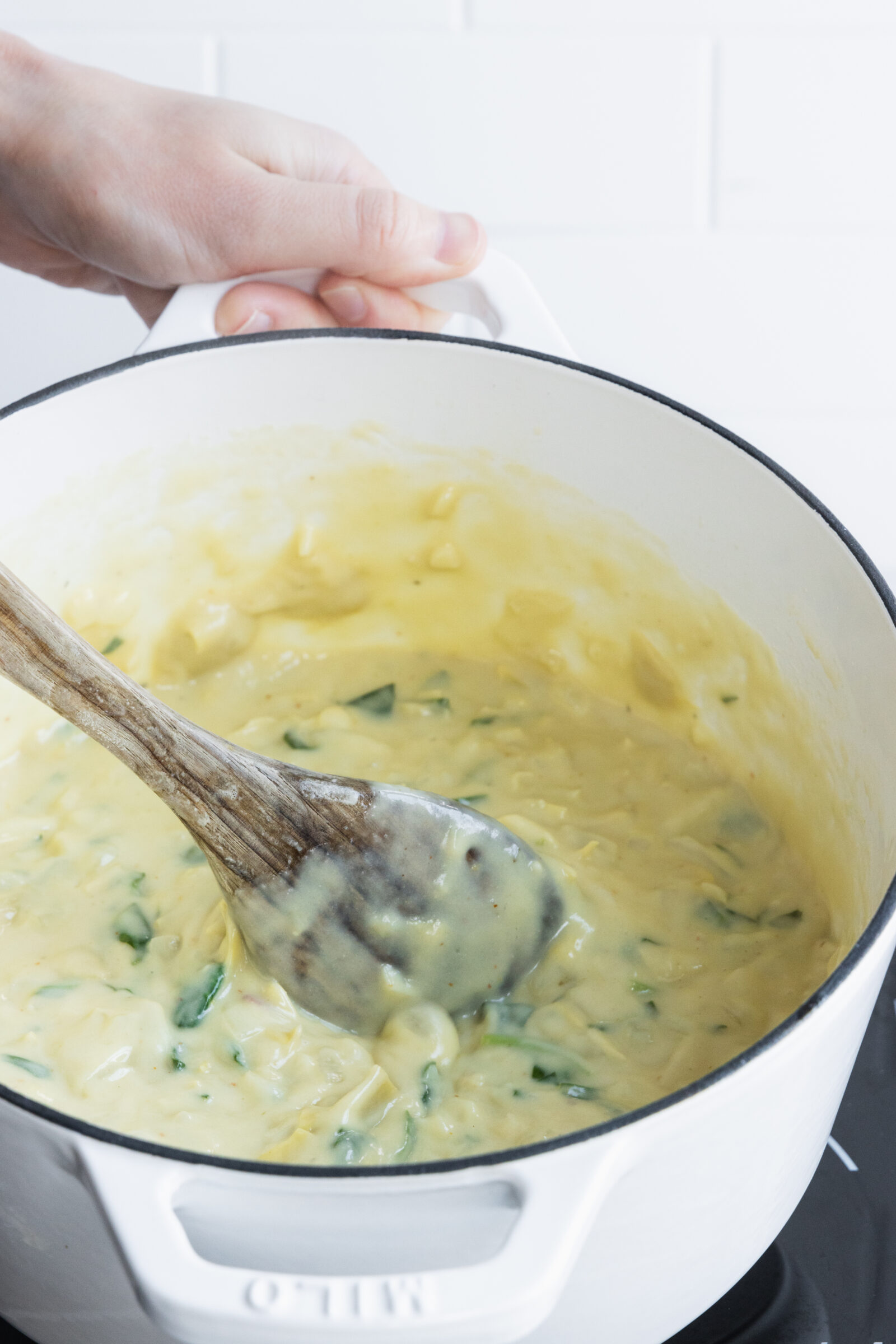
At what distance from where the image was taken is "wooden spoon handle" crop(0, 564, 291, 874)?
80 centimetres

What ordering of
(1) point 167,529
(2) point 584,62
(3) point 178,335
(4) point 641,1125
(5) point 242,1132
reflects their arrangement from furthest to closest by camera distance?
(2) point 584,62, (1) point 167,529, (3) point 178,335, (5) point 242,1132, (4) point 641,1125

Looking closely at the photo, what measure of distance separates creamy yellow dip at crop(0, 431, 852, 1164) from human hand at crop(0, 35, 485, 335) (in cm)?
13

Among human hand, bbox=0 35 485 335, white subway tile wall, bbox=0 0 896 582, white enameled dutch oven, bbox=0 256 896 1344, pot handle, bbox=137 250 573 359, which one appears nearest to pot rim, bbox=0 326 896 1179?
white enameled dutch oven, bbox=0 256 896 1344

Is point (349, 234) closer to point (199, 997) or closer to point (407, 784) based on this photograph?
point (407, 784)

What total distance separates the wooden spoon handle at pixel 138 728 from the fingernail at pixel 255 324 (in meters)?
0.38

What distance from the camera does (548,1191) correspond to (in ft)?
1.78

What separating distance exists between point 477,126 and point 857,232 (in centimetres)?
52

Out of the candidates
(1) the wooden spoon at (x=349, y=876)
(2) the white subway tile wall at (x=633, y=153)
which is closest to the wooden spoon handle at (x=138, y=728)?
(1) the wooden spoon at (x=349, y=876)

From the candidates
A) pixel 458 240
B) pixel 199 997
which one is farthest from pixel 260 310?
pixel 199 997

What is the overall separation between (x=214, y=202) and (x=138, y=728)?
1.74ft

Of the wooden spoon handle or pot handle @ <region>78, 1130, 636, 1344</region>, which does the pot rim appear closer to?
pot handle @ <region>78, 1130, 636, 1344</region>

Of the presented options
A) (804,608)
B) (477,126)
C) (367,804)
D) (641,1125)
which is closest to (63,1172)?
(641,1125)

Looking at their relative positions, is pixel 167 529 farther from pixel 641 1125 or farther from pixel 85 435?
pixel 641 1125

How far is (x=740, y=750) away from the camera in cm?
116
